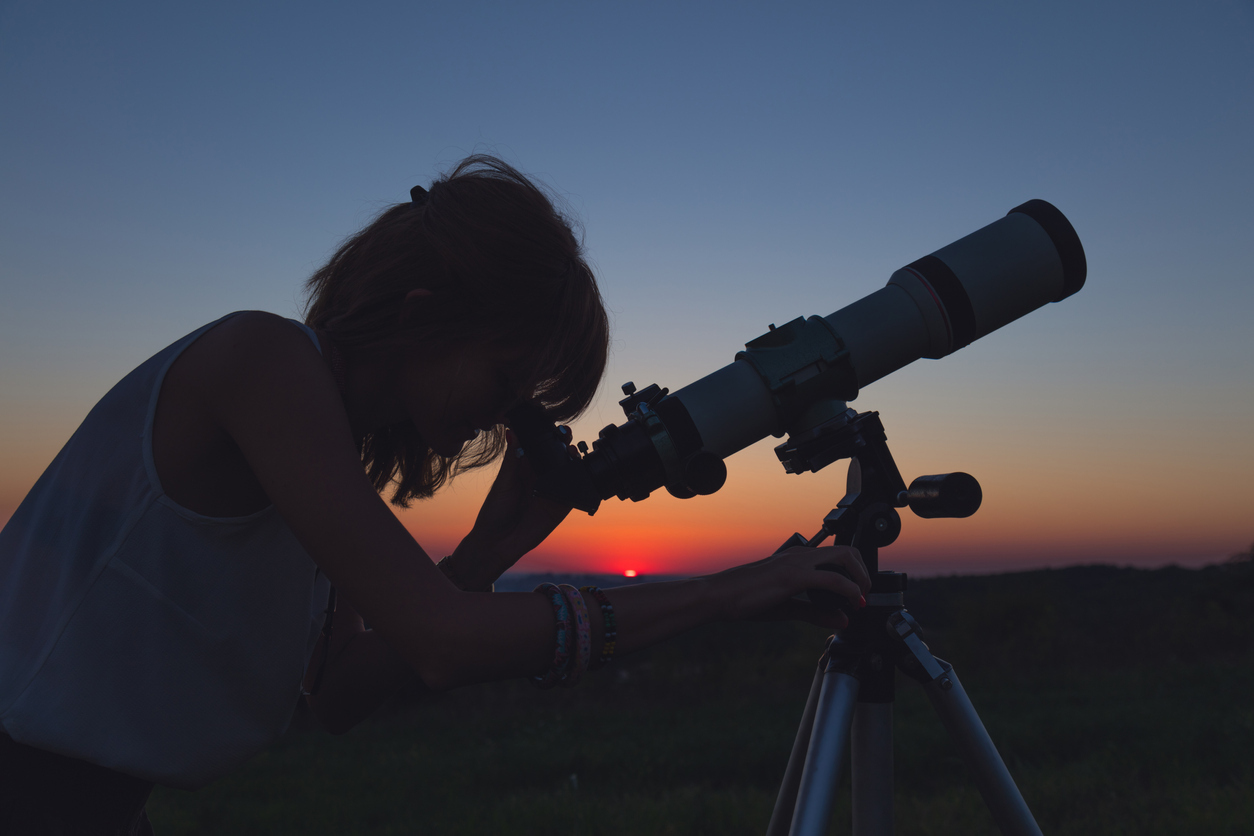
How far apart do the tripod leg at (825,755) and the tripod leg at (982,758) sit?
212 millimetres

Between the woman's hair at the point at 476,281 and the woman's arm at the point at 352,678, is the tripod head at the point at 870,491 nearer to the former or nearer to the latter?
the woman's hair at the point at 476,281

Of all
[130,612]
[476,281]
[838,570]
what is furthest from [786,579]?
[130,612]

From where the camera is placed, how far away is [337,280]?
179 cm

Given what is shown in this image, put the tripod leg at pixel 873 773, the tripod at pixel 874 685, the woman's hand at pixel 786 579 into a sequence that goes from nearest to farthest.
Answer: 1. the woman's hand at pixel 786 579
2. the tripod at pixel 874 685
3. the tripod leg at pixel 873 773

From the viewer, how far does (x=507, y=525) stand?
7.14ft

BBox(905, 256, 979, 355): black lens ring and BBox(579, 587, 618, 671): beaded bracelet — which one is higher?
BBox(905, 256, 979, 355): black lens ring

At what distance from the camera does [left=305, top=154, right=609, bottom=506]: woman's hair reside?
1.62m

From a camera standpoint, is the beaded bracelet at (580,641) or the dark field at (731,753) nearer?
the beaded bracelet at (580,641)

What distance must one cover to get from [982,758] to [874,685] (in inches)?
10.4

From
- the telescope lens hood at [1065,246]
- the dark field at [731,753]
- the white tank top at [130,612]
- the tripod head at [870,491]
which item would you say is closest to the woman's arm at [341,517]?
the white tank top at [130,612]

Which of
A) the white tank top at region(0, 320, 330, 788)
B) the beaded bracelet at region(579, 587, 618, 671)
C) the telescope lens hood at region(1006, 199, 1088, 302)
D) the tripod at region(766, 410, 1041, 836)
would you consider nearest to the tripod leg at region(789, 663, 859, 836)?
the tripod at region(766, 410, 1041, 836)

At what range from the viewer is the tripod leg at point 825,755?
144 cm

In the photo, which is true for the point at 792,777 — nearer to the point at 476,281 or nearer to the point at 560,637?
the point at 560,637

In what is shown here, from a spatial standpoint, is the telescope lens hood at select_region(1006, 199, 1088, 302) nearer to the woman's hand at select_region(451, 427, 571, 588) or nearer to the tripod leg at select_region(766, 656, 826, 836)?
the tripod leg at select_region(766, 656, 826, 836)
